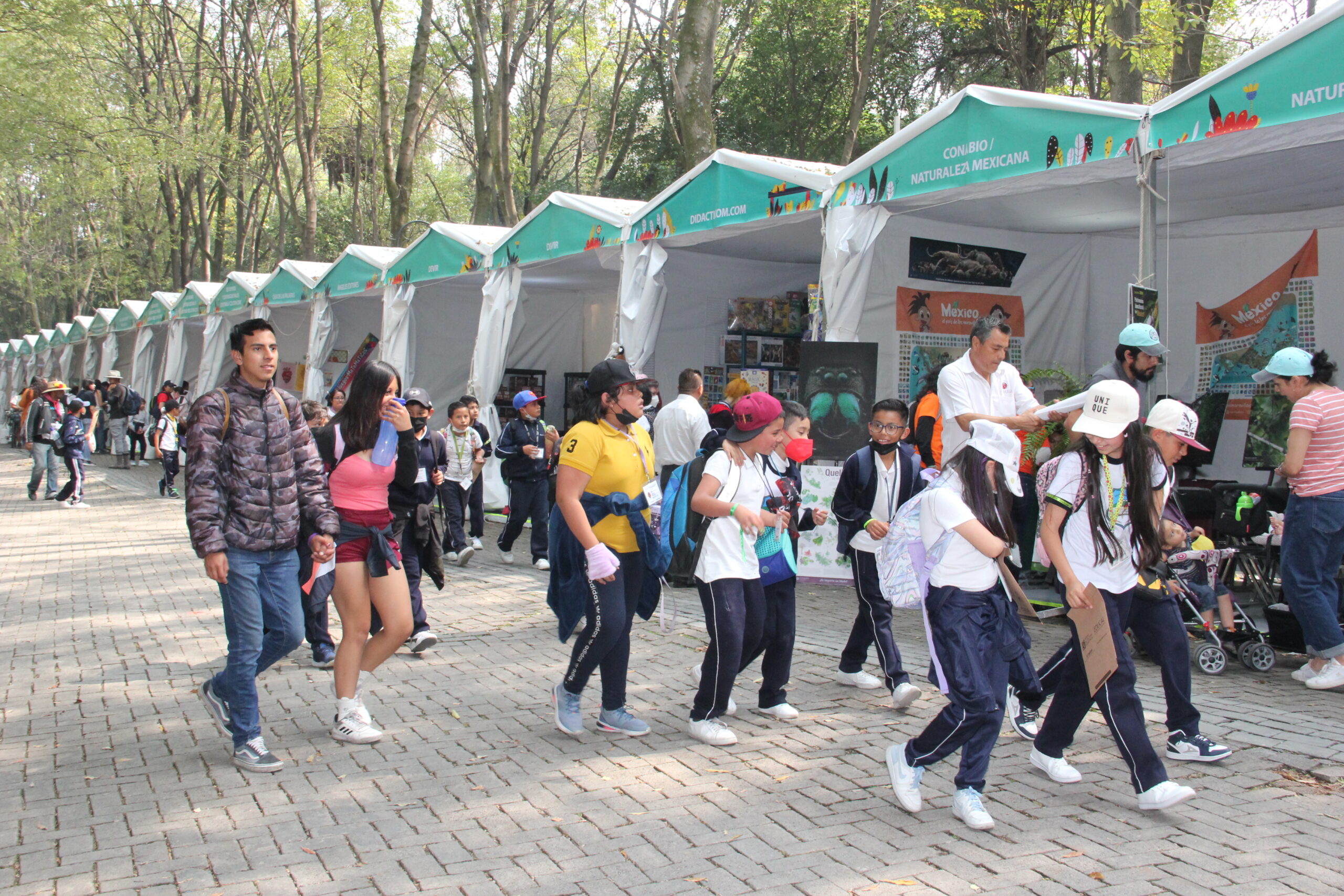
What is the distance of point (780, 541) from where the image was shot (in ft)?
16.8

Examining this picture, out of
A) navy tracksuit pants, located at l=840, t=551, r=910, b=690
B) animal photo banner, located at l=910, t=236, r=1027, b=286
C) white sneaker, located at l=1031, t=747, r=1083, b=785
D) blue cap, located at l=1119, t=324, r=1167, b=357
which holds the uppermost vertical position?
animal photo banner, located at l=910, t=236, r=1027, b=286

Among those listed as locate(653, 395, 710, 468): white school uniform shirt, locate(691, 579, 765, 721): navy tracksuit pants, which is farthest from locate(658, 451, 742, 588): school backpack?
locate(653, 395, 710, 468): white school uniform shirt

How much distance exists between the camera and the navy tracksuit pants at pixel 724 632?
4730 mm

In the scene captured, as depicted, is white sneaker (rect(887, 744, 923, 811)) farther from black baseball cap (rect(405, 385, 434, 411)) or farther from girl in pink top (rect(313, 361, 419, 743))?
black baseball cap (rect(405, 385, 434, 411))

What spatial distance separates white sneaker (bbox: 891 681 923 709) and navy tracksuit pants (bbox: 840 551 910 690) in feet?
0.11

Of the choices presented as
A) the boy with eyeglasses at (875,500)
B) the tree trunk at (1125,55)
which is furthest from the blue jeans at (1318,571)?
the tree trunk at (1125,55)

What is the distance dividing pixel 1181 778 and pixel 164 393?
1873cm

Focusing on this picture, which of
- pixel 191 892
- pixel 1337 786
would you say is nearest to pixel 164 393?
pixel 191 892

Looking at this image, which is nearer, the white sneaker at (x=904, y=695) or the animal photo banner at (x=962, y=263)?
the white sneaker at (x=904, y=695)

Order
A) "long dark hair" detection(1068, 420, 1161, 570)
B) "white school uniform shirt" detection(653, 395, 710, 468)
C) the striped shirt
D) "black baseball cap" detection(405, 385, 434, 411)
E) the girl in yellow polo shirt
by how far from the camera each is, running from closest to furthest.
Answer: "long dark hair" detection(1068, 420, 1161, 570) < the girl in yellow polo shirt < the striped shirt < "black baseball cap" detection(405, 385, 434, 411) < "white school uniform shirt" detection(653, 395, 710, 468)

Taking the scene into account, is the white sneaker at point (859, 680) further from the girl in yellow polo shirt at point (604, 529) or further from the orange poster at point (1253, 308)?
the orange poster at point (1253, 308)

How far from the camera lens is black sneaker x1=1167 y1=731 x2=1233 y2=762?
4.55 metres

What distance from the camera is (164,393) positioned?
63.3 ft

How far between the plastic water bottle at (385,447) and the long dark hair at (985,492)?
8.27 ft
